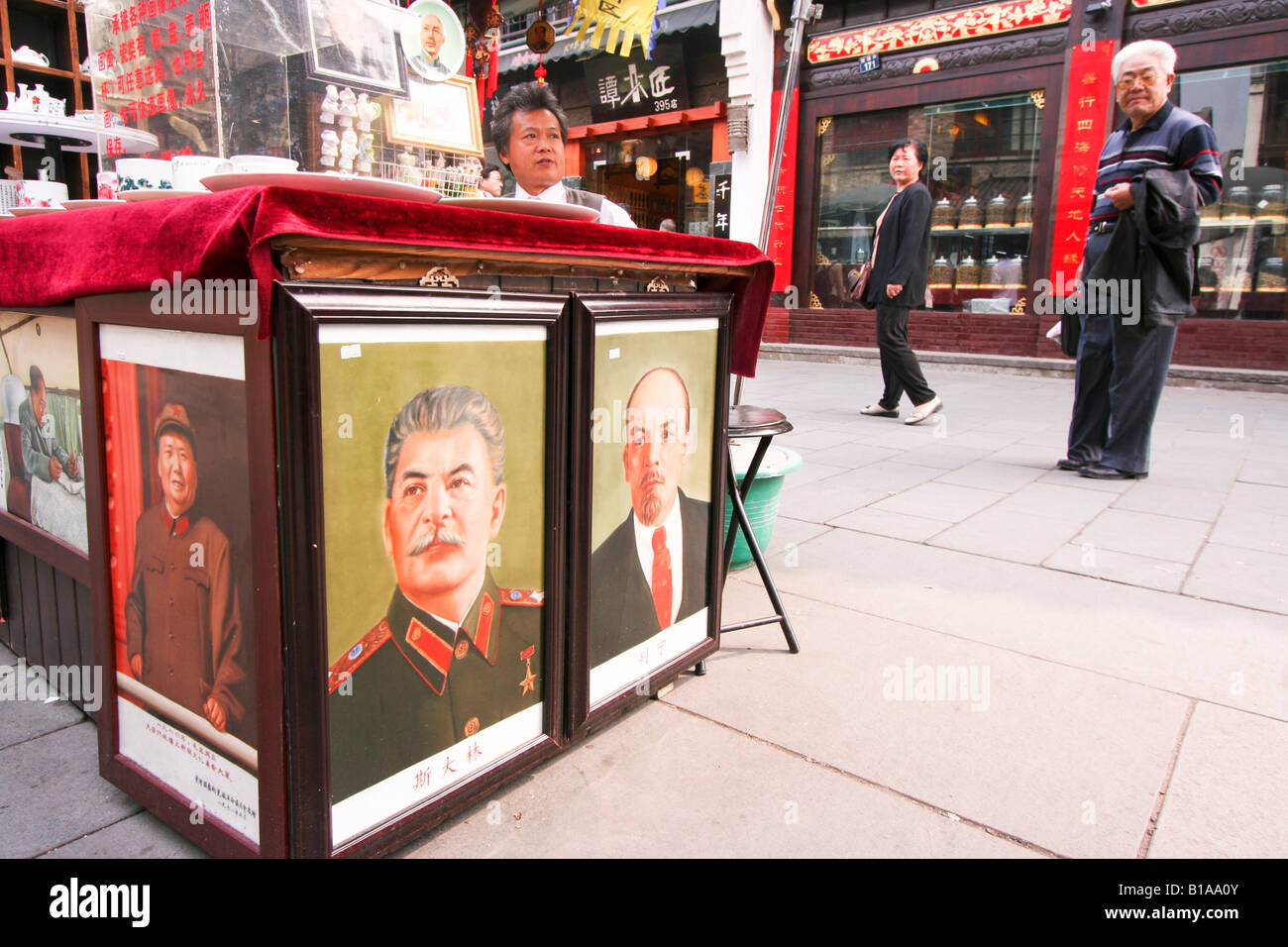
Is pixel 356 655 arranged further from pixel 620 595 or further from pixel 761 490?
pixel 761 490

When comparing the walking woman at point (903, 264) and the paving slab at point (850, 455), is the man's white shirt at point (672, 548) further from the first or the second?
the walking woman at point (903, 264)

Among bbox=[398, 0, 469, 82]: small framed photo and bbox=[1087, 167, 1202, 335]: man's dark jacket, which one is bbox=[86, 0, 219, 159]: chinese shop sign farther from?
bbox=[1087, 167, 1202, 335]: man's dark jacket

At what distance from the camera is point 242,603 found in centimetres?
143

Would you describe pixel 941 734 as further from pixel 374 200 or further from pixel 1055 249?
pixel 1055 249

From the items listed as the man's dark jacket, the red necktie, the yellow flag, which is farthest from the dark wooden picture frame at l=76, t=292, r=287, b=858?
the man's dark jacket

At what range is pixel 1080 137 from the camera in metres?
8.70

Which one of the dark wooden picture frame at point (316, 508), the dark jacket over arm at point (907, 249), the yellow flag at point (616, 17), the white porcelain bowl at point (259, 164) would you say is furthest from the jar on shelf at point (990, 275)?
the white porcelain bowl at point (259, 164)

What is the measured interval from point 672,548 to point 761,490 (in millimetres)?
867

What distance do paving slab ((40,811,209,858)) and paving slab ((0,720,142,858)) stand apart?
0.09 feet

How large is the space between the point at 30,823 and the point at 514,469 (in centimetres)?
115

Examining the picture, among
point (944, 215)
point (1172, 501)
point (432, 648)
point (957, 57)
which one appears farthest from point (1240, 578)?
point (957, 57)

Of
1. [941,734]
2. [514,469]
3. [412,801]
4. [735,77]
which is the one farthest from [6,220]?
[735,77]

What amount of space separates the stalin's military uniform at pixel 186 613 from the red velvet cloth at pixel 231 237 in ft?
1.41
